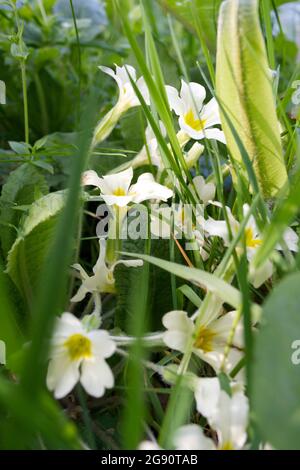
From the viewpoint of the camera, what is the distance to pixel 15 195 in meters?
0.74

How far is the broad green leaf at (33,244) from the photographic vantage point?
611 millimetres

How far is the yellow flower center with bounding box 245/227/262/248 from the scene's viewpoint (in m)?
0.59

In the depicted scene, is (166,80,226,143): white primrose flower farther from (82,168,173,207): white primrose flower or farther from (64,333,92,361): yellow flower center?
(64,333,92,361): yellow flower center

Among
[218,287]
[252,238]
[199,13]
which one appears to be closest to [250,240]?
[252,238]

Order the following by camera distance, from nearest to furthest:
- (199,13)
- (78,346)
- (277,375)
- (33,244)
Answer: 1. (277,375)
2. (78,346)
3. (33,244)
4. (199,13)

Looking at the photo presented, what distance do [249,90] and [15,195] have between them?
0.95 ft

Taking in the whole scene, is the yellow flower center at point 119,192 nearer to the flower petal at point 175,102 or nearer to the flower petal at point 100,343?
the flower petal at point 175,102

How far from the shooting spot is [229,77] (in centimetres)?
68

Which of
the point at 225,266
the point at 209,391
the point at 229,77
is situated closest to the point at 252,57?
the point at 229,77

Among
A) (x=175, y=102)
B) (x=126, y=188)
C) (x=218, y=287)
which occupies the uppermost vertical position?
(x=175, y=102)

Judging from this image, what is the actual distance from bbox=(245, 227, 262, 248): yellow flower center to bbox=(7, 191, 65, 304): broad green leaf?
6.9 inches

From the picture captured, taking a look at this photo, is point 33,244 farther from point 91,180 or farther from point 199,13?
point 199,13
